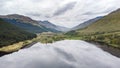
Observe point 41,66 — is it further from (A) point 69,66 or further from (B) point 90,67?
(B) point 90,67

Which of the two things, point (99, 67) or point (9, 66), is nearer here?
point (99, 67)

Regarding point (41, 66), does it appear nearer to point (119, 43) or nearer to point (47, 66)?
point (47, 66)

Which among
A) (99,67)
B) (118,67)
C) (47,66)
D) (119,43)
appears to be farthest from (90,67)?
(119,43)

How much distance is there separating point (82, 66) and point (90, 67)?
4.35 meters

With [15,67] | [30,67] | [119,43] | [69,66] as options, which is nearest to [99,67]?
[69,66]

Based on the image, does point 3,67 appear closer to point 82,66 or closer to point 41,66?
point 41,66

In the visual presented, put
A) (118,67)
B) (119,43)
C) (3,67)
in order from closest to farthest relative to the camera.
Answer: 1. (118,67)
2. (3,67)
3. (119,43)

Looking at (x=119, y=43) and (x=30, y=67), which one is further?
(x=119, y=43)

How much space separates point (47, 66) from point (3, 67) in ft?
65.5

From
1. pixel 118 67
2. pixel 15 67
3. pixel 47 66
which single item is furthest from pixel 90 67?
pixel 15 67

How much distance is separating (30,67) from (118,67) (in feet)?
126

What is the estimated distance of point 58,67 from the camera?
334 ft

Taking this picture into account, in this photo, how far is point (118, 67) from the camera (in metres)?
98.8

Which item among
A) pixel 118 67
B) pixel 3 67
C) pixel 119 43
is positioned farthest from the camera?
pixel 119 43
